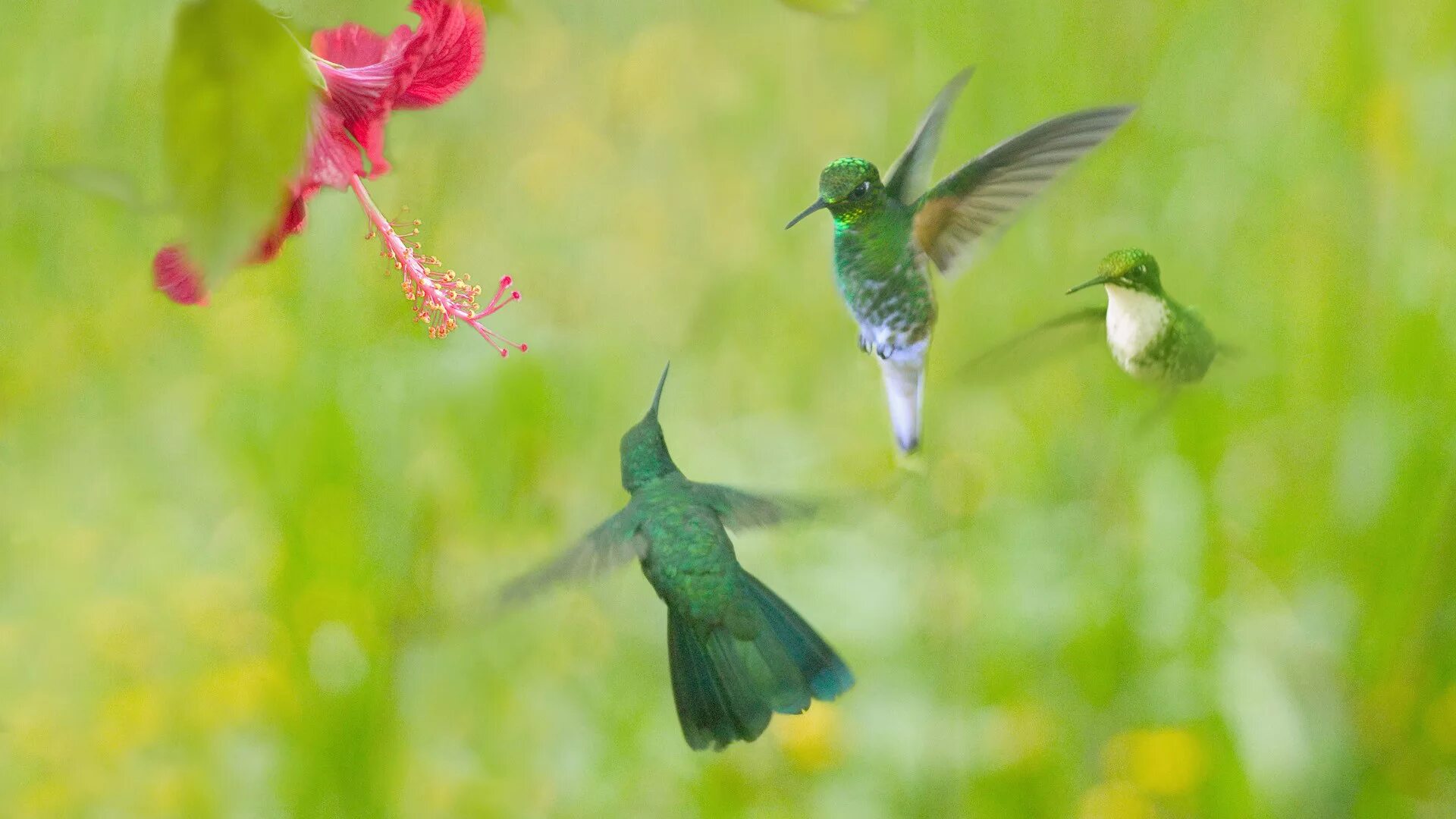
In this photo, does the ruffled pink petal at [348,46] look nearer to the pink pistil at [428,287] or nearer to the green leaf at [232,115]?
the pink pistil at [428,287]

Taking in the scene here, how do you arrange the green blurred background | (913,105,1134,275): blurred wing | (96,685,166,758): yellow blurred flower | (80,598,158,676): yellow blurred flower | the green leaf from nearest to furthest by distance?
the green leaf, (913,105,1134,275): blurred wing, the green blurred background, (96,685,166,758): yellow blurred flower, (80,598,158,676): yellow blurred flower

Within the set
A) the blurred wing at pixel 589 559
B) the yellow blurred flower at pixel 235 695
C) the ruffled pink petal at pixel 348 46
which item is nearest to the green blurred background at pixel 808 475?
the yellow blurred flower at pixel 235 695

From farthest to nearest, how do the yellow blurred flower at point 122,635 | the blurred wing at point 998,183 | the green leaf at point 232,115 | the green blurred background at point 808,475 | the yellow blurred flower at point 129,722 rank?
the yellow blurred flower at point 122,635
the yellow blurred flower at point 129,722
the green blurred background at point 808,475
the blurred wing at point 998,183
the green leaf at point 232,115

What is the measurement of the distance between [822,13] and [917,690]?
1.02 metres

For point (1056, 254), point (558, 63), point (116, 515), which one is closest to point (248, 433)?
point (116, 515)

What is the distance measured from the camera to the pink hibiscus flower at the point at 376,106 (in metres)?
0.37

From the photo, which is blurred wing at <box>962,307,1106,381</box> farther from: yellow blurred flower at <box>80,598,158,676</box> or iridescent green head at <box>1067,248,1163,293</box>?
yellow blurred flower at <box>80,598,158,676</box>

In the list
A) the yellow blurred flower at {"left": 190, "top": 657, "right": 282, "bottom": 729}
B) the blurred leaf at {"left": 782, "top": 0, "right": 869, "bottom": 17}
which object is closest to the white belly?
the blurred leaf at {"left": 782, "top": 0, "right": 869, "bottom": 17}

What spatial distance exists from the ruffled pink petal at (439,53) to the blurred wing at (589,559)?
0.47ft

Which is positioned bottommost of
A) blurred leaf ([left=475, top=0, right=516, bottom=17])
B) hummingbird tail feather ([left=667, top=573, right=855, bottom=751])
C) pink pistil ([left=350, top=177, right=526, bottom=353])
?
hummingbird tail feather ([left=667, top=573, right=855, bottom=751])

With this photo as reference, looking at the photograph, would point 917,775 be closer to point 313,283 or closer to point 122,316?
point 313,283

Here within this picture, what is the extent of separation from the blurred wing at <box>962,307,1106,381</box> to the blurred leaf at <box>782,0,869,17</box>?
0.09 meters

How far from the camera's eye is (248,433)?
140 cm

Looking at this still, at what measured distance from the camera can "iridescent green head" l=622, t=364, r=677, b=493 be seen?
406mm
